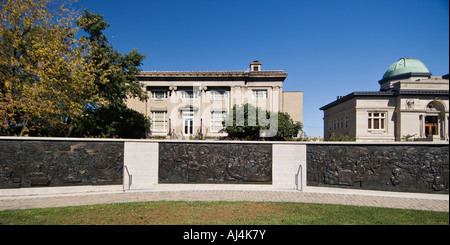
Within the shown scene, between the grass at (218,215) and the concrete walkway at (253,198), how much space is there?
684mm

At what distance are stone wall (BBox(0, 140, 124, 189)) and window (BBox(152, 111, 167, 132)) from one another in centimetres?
2153

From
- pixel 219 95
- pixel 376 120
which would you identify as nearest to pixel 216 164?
pixel 219 95

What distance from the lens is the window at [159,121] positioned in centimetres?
3044

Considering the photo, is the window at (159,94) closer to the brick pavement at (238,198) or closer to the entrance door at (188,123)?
the entrance door at (188,123)

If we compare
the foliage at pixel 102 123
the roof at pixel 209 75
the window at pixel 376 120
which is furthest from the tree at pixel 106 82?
the window at pixel 376 120

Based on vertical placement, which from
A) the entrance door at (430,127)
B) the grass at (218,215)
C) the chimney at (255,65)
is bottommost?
the grass at (218,215)

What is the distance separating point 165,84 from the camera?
3045 cm

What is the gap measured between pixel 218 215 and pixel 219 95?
25.9 m

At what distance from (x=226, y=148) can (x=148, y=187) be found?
13.0 ft

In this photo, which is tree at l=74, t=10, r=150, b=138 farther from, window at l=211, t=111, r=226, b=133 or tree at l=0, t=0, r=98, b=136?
window at l=211, t=111, r=226, b=133

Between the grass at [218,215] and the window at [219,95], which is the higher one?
the window at [219,95]

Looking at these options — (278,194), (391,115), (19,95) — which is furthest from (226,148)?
(391,115)

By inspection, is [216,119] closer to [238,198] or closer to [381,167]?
[238,198]

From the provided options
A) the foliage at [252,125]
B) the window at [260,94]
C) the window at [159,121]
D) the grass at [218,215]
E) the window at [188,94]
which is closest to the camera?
the grass at [218,215]
